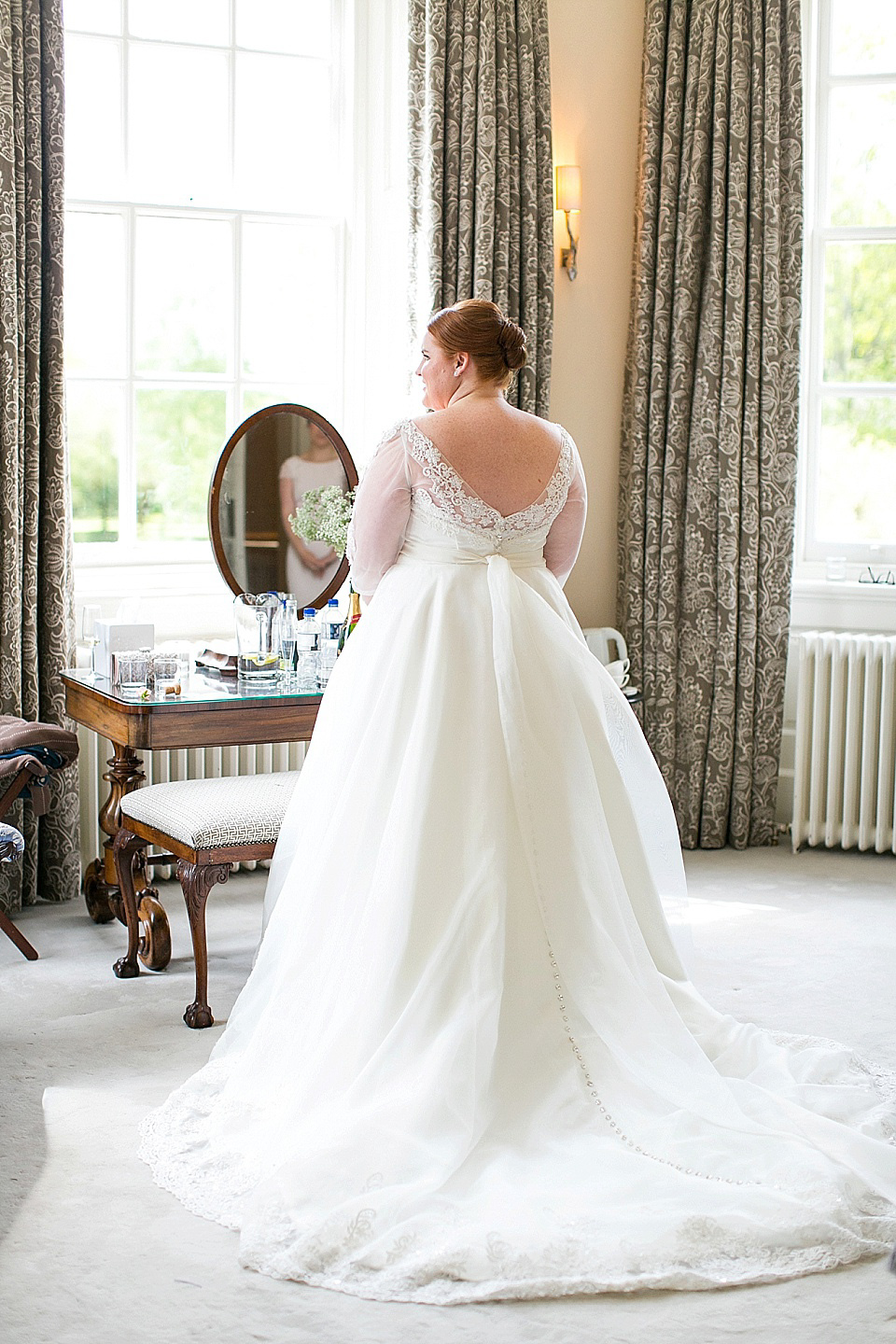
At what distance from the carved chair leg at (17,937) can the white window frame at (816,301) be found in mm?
2951

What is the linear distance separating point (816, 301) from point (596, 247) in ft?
2.73

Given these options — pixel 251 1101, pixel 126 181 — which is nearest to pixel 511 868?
pixel 251 1101

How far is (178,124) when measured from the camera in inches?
176

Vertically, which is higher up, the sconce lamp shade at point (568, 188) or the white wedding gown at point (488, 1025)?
the sconce lamp shade at point (568, 188)

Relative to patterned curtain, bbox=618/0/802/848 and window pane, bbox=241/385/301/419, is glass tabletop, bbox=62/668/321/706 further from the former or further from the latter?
patterned curtain, bbox=618/0/802/848

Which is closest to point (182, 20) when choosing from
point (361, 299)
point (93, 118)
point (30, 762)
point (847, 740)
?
point (93, 118)

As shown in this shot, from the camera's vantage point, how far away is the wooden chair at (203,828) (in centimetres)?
318

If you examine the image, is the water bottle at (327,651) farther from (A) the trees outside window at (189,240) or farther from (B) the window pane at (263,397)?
(B) the window pane at (263,397)

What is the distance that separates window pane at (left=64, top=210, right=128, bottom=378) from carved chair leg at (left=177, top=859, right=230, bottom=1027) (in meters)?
1.97

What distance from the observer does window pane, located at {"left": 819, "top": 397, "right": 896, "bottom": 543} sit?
5027 millimetres

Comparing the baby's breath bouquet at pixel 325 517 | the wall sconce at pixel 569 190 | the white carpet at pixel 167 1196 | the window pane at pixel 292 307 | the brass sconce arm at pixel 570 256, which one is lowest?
the white carpet at pixel 167 1196

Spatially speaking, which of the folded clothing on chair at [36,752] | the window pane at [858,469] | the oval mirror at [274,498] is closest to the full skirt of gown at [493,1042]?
the folded clothing on chair at [36,752]

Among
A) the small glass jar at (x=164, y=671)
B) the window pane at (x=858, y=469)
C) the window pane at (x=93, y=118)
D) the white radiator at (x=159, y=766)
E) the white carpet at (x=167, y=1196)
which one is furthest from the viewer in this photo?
the window pane at (x=858, y=469)

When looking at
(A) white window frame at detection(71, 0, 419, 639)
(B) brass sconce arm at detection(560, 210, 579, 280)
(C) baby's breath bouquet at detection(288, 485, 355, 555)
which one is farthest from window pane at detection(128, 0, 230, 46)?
(C) baby's breath bouquet at detection(288, 485, 355, 555)
